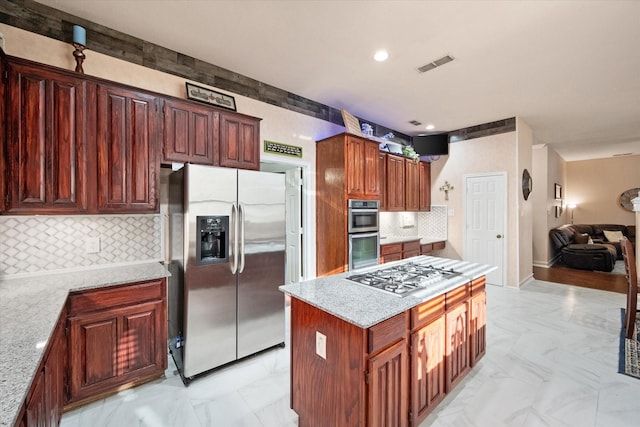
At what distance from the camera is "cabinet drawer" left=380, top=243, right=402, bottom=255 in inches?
170

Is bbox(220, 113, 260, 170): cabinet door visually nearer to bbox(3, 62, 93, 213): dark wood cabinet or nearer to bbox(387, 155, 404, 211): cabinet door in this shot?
bbox(3, 62, 93, 213): dark wood cabinet

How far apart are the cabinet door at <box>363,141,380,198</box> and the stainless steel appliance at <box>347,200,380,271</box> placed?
147mm

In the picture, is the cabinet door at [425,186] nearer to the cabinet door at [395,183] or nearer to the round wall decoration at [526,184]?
A: the cabinet door at [395,183]

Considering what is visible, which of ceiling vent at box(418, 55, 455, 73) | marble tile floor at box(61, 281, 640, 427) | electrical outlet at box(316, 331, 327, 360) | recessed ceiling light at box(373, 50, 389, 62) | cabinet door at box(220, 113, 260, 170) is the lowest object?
marble tile floor at box(61, 281, 640, 427)

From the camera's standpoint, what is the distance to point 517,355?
2.65 meters

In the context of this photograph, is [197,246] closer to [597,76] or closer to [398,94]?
[398,94]

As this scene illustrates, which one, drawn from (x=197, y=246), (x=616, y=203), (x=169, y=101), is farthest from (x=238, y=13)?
(x=616, y=203)

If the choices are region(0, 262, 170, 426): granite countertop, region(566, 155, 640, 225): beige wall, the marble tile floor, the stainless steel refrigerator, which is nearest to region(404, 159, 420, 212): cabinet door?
the marble tile floor

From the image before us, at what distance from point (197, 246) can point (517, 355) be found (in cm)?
312

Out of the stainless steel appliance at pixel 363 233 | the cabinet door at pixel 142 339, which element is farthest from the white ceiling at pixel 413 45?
the cabinet door at pixel 142 339

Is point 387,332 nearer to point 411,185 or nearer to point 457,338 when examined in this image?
point 457,338

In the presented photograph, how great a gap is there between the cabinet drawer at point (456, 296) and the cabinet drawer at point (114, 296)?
2151mm

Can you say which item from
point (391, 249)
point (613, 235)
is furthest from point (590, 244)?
point (391, 249)

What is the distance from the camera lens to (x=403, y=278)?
6.54 feet
